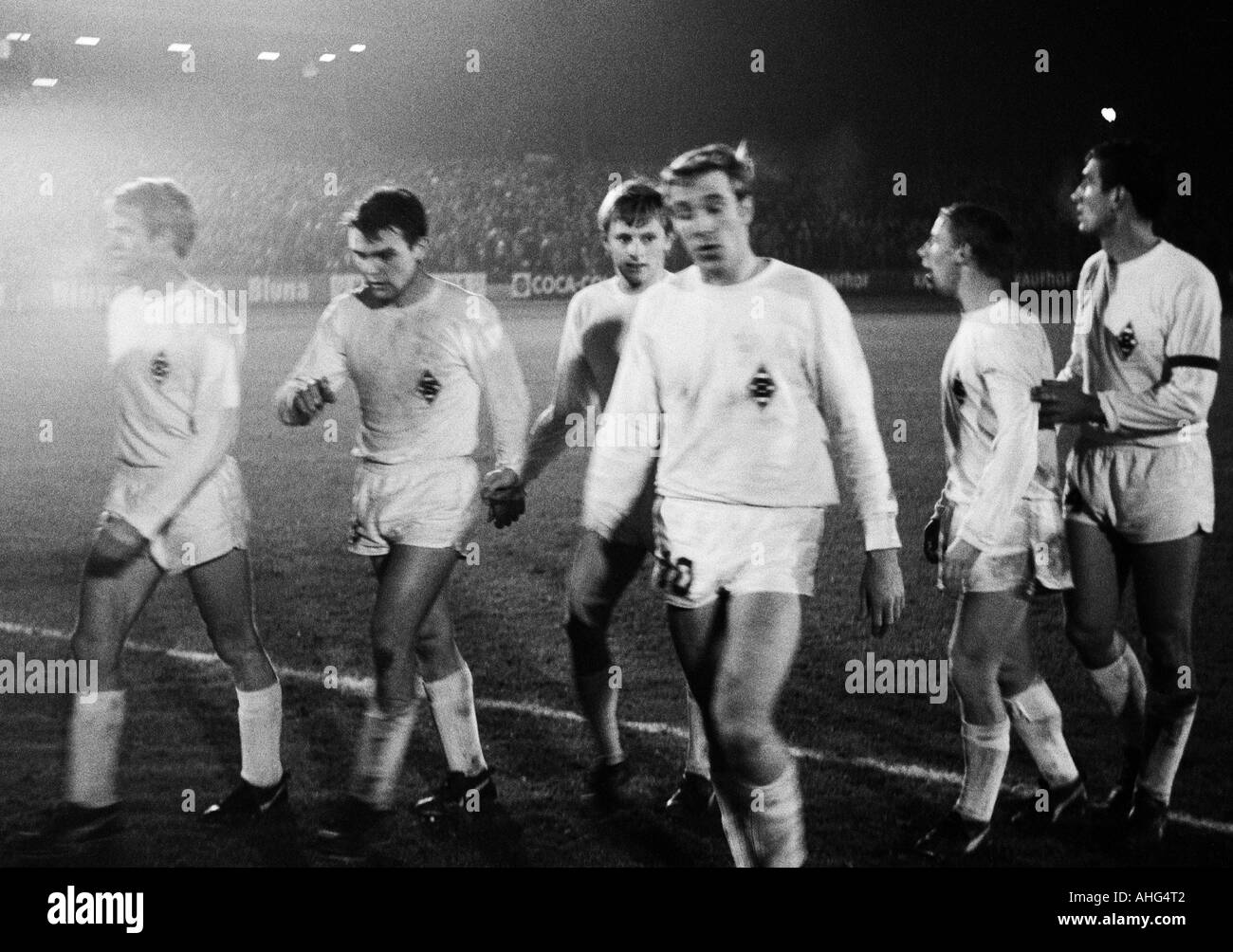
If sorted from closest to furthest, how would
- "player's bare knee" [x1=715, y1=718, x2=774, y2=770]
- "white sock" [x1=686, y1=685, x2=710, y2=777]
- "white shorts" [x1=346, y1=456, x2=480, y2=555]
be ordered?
"player's bare knee" [x1=715, y1=718, x2=774, y2=770] → "white shorts" [x1=346, y1=456, x2=480, y2=555] → "white sock" [x1=686, y1=685, x2=710, y2=777]

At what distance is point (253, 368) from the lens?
4.38 m

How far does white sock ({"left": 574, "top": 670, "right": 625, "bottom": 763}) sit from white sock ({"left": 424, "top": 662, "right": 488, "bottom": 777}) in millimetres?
265

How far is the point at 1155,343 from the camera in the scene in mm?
3422

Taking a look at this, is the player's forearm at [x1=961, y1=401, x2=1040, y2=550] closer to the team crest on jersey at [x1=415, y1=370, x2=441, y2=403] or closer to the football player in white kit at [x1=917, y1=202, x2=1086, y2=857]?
the football player in white kit at [x1=917, y1=202, x2=1086, y2=857]

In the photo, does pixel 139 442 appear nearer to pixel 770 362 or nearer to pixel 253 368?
pixel 253 368

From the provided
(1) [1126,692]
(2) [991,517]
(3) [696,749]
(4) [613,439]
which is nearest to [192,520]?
(4) [613,439]

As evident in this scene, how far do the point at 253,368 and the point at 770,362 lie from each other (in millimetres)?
2186

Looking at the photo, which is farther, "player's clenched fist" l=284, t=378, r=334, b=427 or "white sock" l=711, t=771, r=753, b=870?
"player's clenched fist" l=284, t=378, r=334, b=427

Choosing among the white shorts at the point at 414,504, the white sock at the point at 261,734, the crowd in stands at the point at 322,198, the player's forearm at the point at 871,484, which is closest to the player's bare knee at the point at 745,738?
the player's forearm at the point at 871,484

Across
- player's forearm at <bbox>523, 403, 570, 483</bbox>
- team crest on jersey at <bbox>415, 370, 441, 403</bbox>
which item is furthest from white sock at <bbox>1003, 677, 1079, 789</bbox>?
team crest on jersey at <bbox>415, 370, 441, 403</bbox>

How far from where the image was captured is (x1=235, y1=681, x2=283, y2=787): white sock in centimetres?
338

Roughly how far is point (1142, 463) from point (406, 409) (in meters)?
1.71

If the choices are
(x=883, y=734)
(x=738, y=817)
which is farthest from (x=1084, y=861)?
(x=738, y=817)

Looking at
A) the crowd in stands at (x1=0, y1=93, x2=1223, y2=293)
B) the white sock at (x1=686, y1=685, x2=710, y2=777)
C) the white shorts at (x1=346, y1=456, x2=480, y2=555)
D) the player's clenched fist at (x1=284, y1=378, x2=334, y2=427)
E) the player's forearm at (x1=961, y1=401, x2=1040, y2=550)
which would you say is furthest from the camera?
the crowd in stands at (x1=0, y1=93, x2=1223, y2=293)
